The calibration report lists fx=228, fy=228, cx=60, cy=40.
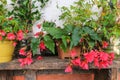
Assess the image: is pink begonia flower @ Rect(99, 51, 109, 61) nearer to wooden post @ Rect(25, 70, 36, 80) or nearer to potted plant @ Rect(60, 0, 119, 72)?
potted plant @ Rect(60, 0, 119, 72)

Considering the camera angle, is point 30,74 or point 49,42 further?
point 30,74

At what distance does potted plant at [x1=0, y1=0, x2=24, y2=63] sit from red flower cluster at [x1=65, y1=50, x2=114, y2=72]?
355 mm

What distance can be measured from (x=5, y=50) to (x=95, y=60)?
0.53 metres

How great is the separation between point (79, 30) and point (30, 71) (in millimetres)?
427

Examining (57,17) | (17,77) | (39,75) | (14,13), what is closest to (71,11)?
(57,17)

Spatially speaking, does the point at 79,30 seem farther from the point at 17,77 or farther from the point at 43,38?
the point at 17,77

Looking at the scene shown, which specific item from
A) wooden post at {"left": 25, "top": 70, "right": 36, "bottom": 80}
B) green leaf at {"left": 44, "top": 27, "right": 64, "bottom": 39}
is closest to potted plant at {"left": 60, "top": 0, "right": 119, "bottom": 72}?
green leaf at {"left": 44, "top": 27, "right": 64, "bottom": 39}

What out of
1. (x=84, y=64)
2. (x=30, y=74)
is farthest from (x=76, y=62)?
(x=30, y=74)

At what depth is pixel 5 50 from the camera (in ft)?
4.38

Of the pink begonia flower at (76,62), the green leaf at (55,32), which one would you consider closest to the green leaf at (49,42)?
the green leaf at (55,32)

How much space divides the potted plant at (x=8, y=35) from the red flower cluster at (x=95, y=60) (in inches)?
14.0

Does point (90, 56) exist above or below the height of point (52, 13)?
below

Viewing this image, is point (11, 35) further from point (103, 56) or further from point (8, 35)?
point (103, 56)

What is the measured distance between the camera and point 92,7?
1640mm
